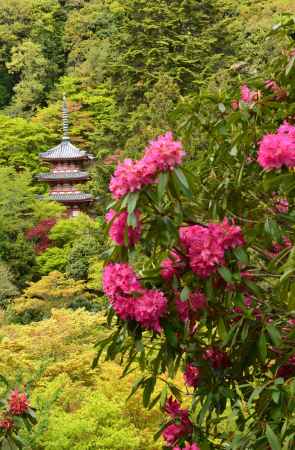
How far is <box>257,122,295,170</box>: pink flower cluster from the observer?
169cm

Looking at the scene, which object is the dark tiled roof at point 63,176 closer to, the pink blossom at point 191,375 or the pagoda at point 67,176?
the pagoda at point 67,176

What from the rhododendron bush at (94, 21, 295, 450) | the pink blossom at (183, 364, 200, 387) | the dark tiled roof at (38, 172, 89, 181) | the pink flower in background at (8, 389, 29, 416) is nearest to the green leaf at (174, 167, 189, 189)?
the rhododendron bush at (94, 21, 295, 450)

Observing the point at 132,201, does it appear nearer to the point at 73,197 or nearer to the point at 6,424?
the point at 6,424

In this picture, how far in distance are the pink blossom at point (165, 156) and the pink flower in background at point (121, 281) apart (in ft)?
0.83

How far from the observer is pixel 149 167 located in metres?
1.60

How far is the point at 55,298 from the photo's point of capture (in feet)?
40.2

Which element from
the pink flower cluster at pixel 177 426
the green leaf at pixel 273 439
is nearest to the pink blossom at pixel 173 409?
the pink flower cluster at pixel 177 426

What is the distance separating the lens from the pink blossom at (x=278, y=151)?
1688 mm

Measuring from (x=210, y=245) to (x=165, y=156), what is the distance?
0.25 m

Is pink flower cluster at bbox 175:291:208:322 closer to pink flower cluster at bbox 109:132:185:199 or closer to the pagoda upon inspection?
pink flower cluster at bbox 109:132:185:199

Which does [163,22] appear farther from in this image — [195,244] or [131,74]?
[195,244]

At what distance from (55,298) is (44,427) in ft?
26.9

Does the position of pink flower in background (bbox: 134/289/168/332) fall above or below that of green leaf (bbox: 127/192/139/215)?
below

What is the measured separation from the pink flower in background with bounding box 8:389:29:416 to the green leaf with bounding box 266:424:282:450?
1.20 metres
